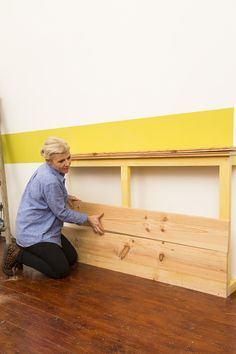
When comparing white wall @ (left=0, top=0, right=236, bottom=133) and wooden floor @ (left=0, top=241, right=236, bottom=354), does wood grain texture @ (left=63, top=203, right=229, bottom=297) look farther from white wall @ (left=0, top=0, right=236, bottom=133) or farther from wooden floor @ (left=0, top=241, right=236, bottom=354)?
white wall @ (left=0, top=0, right=236, bottom=133)

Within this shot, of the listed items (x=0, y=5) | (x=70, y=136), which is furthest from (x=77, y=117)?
(x=0, y=5)

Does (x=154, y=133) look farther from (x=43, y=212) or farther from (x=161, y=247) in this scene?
(x=43, y=212)

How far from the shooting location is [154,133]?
2.11 meters

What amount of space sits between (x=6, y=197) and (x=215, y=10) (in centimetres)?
246

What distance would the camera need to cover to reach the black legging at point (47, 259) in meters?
2.07

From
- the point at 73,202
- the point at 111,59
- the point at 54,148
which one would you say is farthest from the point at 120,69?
the point at 73,202

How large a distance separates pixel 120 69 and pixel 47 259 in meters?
1.41

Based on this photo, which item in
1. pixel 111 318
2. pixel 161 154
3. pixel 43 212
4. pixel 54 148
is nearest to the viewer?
pixel 111 318

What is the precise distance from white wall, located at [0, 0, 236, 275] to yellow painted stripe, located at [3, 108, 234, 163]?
0.18 feet

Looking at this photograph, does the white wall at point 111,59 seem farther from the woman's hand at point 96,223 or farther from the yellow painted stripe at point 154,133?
the woman's hand at point 96,223

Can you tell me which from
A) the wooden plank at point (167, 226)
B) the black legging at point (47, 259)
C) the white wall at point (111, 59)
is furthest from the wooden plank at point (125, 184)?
the black legging at point (47, 259)

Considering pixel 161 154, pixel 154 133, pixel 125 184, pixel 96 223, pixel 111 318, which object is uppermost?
pixel 154 133

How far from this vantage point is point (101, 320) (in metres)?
1.53

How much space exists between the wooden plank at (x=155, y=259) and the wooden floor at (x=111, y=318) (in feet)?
0.19
